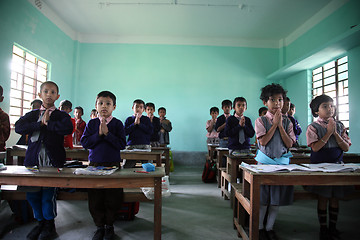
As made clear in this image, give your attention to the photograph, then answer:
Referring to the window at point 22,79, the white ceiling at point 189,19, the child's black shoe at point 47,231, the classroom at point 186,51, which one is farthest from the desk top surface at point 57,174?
the white ceiling at point 189,19

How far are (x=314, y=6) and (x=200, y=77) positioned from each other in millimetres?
3416

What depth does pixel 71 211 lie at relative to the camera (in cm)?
271

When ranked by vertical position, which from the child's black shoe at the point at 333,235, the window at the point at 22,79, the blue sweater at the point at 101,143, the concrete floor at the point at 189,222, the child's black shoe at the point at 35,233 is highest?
the window at the point at 22,79

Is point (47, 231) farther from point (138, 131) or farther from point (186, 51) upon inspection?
point (186, 51)

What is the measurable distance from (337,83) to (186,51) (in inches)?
165

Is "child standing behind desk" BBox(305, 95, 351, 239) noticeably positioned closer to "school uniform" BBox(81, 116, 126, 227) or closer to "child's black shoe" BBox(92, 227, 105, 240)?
"school uniform" BBox(81, 116, 126, 227)

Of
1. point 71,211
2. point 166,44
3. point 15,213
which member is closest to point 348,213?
point 71,211

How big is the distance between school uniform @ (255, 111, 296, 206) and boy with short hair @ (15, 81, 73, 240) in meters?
1.79

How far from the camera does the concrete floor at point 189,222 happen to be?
Result: 213 cm

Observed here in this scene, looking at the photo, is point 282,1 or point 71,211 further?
point 282,1

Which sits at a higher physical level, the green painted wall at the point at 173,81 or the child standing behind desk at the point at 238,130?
the green painted wall at the point at 173,81

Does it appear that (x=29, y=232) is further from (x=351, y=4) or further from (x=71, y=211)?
(x=351, y=4)

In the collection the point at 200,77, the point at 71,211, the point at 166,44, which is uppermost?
the point at 166,44

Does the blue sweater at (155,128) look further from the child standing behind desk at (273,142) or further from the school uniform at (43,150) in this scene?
the child standing behind desk at (273,142)
